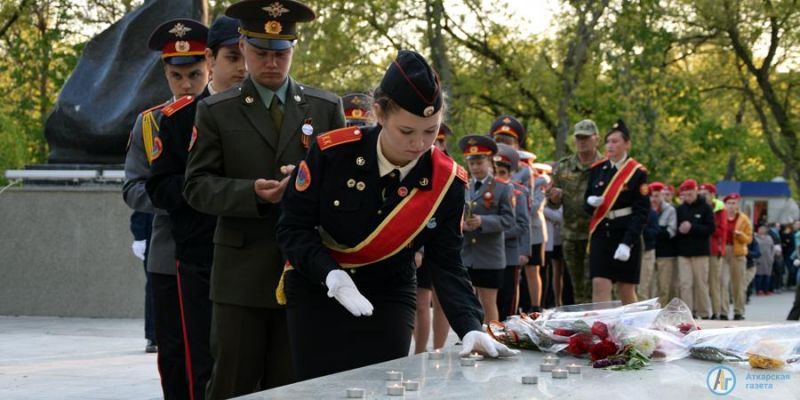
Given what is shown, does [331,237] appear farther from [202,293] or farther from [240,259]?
[202,293]

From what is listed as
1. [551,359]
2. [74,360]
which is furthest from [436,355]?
[74,360]

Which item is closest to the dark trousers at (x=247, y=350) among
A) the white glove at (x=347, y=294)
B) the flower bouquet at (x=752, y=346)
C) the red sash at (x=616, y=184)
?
the white glove at (x=347, y=294)

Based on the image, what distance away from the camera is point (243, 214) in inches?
218

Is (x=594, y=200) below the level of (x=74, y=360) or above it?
above

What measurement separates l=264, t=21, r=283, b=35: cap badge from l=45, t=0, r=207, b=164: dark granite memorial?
9444 mm

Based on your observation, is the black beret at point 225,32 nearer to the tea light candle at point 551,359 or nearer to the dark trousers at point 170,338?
the dark trousers at point 170,338

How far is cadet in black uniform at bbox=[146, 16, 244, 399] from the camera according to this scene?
6188mm

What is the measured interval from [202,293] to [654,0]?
2431 cm

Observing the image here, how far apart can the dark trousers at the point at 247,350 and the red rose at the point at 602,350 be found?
138 cm

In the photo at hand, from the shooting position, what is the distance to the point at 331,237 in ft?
16.7

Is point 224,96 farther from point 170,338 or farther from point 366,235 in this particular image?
point 170,338

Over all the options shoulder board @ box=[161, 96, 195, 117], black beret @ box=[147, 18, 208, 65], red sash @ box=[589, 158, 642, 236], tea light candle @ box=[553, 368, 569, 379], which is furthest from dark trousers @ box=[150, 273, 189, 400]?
red sash @ box=[589, 158, 642, 236]

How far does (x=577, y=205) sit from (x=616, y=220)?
2.80 feet


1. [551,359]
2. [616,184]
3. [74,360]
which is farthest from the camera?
[616,184]
